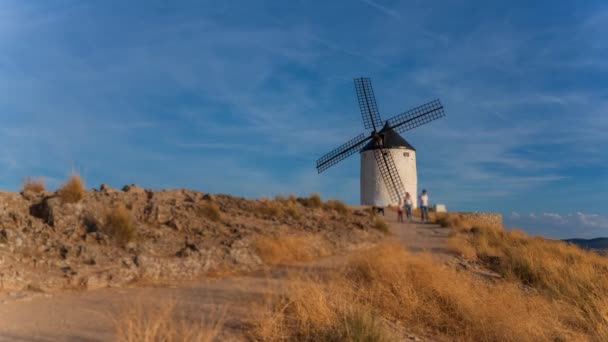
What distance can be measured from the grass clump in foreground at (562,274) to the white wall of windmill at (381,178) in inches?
652

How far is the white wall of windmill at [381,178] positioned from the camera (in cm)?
3684

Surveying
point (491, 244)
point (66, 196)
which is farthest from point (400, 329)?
point (491, 244)

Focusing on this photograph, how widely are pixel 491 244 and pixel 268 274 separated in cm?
1191

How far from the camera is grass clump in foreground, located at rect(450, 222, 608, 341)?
8539 mm

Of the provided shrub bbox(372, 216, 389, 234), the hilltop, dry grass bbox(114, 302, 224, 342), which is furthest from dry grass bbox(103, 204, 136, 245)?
shrub bbox(372, 216, 389, 234)

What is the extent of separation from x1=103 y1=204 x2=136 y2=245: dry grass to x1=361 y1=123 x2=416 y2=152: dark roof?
27.1 m

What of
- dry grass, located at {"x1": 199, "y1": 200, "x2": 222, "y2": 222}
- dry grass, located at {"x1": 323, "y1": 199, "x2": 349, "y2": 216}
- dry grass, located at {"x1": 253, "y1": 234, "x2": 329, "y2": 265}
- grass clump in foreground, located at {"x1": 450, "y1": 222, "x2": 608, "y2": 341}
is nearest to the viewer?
grass clump in foreground, located at {"x1": 450, "y1": 222, "x2": 608, "y2": 341}

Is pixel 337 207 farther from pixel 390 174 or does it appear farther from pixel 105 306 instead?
pixel 105 306

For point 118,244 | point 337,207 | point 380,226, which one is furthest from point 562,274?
point 337,207

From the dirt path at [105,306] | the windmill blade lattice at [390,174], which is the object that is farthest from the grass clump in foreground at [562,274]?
the windmill blade lattice at [390,174]

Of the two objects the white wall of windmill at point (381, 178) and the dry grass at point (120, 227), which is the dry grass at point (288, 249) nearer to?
the dry grass at point (120, 227)

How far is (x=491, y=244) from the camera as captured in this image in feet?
63.7

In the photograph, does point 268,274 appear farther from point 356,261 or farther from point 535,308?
point 535,308

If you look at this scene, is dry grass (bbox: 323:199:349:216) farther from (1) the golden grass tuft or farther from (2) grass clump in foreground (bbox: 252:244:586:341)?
(1) the golden grass tuft
